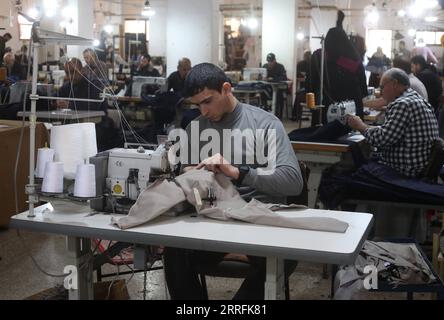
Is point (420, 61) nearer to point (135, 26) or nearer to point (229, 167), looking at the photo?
point (229, 167)

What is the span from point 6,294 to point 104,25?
17944 mm

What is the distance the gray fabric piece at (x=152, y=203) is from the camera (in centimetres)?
207

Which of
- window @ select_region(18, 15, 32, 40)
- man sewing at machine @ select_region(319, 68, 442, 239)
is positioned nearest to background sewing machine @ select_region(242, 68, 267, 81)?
window @ select_region(18, 15, 32, 40)

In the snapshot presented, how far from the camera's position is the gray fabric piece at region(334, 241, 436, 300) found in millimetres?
2557

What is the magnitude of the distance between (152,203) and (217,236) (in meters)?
0.29

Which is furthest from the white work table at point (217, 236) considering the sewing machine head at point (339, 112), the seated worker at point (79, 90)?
the seated worker at point (79, 90)

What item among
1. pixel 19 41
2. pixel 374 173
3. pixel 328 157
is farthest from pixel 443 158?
pixel 19 41

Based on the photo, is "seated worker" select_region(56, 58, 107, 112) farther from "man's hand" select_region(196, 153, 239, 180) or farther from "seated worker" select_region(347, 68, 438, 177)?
"man's hand" select_region(196, 153, 239, 180)

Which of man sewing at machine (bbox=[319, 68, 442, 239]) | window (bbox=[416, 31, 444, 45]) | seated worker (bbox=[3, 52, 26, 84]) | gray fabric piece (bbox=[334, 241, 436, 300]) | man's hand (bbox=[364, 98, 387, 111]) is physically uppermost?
window (bbox=[416, 31, 444, 45])

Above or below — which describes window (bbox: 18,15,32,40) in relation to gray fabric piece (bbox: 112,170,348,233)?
above

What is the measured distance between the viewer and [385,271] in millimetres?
2602

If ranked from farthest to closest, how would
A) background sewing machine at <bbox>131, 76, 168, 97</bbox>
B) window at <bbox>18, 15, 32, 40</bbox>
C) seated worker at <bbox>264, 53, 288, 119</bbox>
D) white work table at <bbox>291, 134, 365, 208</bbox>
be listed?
seated worker at <bbox>264, 53, 288, 119</bbox> → background sewing machine at <bbox>131, 76, 168, 97</bbox> → white work table at <bbox>291, 134, 365, 208</bbox> → window at <bbox>18, 15, 32, 40</bbox>

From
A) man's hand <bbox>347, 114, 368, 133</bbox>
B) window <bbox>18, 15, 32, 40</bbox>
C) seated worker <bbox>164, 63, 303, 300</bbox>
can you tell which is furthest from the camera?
man's hand <bbox>347, 114, 368, 133</bbox>
